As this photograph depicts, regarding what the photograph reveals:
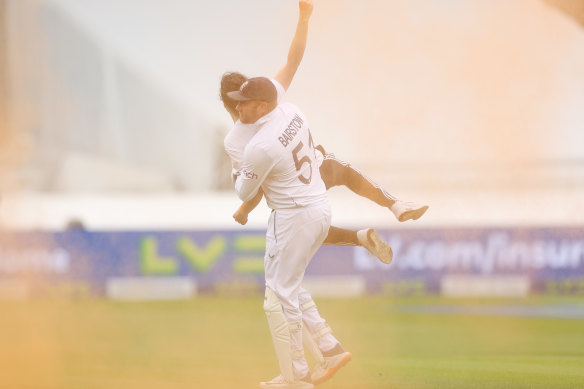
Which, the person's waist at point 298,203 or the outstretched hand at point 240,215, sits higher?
the person's waist at point 298,203

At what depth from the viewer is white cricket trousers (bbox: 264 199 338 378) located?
5574mm

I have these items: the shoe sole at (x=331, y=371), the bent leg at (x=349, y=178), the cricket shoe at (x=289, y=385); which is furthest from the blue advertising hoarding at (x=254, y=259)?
the cricket shoe at (x=289, y=385)

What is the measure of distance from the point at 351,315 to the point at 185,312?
2672mm

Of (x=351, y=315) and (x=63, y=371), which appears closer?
(x=63, y=371)

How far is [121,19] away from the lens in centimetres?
1902

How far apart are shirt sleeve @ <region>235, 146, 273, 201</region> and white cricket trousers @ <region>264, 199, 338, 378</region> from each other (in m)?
0.35

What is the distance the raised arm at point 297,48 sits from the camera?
559 cm

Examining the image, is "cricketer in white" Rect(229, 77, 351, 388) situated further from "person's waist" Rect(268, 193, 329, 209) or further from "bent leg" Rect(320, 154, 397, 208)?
"bent leg" Rect(320, 154, 397, 208)

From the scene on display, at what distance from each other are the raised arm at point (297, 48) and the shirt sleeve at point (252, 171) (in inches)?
24.3

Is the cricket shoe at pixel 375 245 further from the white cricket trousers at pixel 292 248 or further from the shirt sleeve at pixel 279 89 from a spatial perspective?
the shirt sleeve at pixel 279 89

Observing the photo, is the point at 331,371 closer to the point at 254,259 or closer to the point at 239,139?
the point at 239,139

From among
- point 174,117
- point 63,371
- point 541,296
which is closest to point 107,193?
point 174,117

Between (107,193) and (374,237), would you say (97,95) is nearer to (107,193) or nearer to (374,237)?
(107,193)

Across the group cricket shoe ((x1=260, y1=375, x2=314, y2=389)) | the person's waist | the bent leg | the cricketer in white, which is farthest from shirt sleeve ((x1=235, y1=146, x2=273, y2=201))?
cricket shoe ((x1=260, y1=375, x2=314, y2=389))
